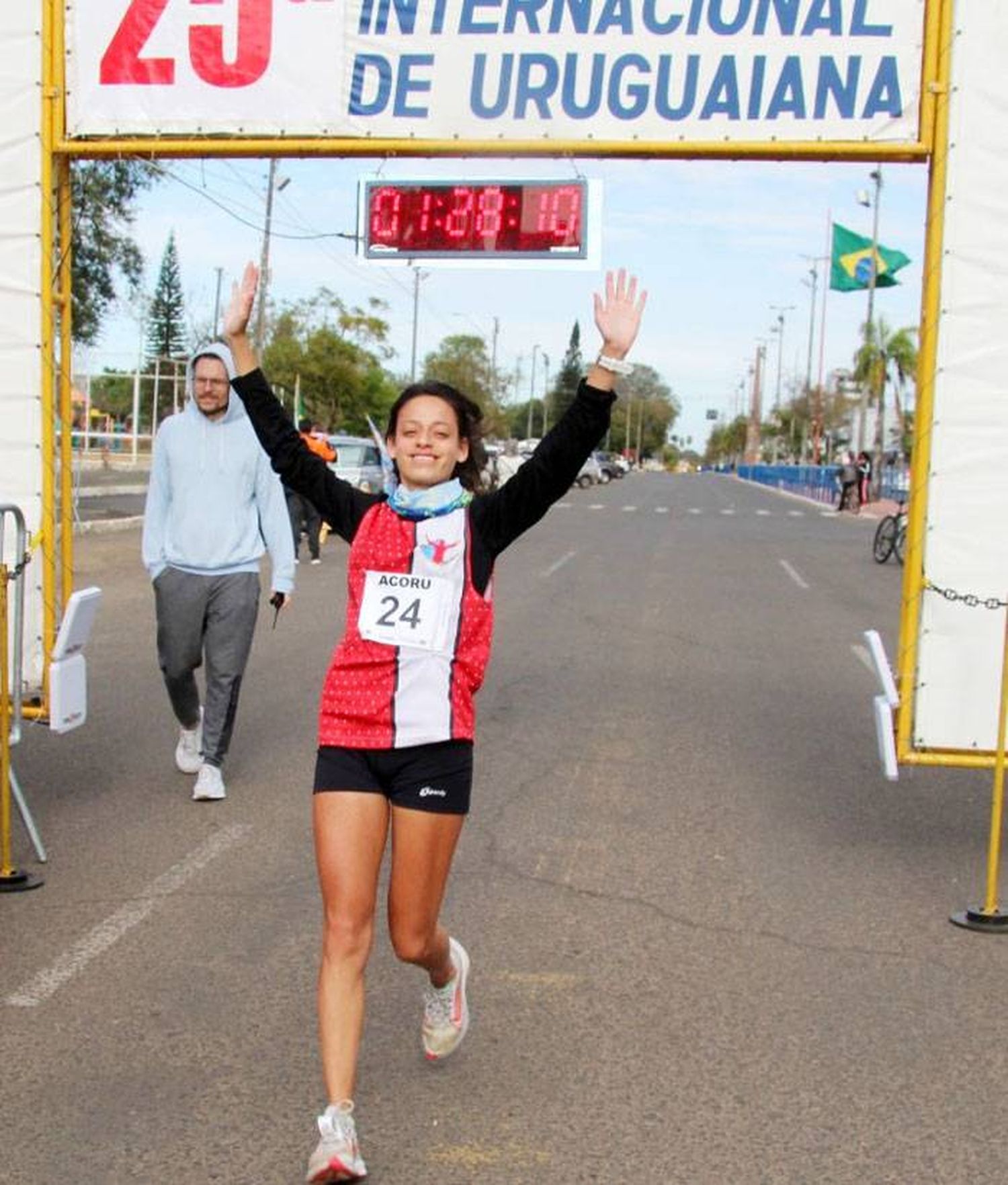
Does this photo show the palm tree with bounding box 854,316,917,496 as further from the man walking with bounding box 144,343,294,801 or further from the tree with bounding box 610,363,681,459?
the tree with bounding box 610,363,681,459

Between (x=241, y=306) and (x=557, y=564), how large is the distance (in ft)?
58.2

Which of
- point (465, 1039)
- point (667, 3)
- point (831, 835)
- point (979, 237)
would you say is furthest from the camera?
point (831, 835)

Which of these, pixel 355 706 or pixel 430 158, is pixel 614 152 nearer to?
pixel 430 158

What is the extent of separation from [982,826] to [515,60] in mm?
4072

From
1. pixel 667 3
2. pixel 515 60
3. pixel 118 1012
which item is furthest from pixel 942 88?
pixel 118 1012

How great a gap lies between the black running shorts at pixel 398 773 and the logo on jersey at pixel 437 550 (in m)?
0.45

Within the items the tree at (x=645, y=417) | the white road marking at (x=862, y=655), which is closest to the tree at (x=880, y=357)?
the white road marking at (x=862, y=655)

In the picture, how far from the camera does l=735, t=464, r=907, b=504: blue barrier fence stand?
186ft

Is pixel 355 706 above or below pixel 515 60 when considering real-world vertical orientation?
below

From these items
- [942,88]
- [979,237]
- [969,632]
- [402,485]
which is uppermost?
[942,88]

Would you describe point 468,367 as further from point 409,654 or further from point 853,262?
point 409,654

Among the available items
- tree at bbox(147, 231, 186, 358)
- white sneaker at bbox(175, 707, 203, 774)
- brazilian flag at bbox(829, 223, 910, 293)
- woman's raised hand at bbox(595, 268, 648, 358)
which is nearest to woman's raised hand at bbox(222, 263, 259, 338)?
woman's raised hand at bbox(595, 268, 648, 358)

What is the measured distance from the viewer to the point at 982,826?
7277 mm

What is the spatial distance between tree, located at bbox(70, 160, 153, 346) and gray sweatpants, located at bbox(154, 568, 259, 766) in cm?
1600
